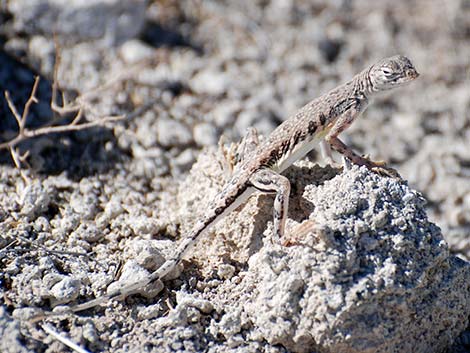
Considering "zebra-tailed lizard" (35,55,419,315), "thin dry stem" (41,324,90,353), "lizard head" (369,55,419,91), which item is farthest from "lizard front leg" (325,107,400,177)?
"thin dry stem" (41,324,90,353)

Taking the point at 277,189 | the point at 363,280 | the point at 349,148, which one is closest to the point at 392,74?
the point at 349,148

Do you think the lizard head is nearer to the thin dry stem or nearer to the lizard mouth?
the lizard mouth

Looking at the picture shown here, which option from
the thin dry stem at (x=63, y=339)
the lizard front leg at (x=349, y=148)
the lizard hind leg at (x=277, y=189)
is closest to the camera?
the thin dry stem at (x=63, y=339)

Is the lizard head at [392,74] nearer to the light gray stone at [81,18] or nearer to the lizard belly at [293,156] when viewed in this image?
the lizard belly at [293,156]

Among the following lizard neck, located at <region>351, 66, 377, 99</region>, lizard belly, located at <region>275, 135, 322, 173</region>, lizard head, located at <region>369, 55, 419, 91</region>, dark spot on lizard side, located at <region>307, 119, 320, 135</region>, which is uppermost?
lizard head, located at <region>369, 55, 419, 91</region>

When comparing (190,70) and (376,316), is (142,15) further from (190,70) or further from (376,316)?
(376,316)

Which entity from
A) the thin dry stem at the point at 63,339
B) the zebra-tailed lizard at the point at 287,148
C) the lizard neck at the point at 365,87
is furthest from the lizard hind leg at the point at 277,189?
the thin dry stem at the point at 63,339
